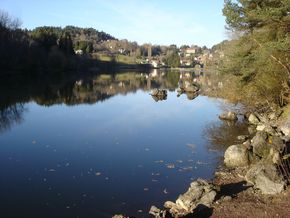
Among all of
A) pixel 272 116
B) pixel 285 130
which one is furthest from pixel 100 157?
pixel 272 116

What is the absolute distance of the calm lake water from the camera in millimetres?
14680

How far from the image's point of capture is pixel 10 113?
117ft

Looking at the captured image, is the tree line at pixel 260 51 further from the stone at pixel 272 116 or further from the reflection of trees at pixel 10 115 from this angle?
the reflection of trees at pixel 10 115

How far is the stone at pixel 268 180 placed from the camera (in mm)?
13586

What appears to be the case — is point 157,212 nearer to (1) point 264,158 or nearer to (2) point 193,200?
(2) point 193,200

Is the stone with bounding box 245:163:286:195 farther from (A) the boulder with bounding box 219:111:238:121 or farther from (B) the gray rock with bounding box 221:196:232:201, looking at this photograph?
(A) the boulder with bounding box 219:111:238:121

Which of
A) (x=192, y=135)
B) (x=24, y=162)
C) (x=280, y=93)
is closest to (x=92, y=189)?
(x=24, y=162)

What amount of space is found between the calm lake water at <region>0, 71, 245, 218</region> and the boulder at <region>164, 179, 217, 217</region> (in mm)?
942

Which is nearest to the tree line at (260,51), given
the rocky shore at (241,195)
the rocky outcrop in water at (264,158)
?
the rocky outcrop in water at (264,158)

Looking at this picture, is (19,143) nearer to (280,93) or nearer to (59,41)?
(280,93)

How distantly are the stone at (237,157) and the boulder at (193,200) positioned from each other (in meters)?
5.26

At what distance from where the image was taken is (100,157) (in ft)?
69.3

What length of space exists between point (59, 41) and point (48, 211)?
101988 millimetres

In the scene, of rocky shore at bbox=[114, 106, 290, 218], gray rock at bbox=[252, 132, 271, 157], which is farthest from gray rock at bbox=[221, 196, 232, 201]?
gray rock at bbox=[252, 132, 271, 157]
